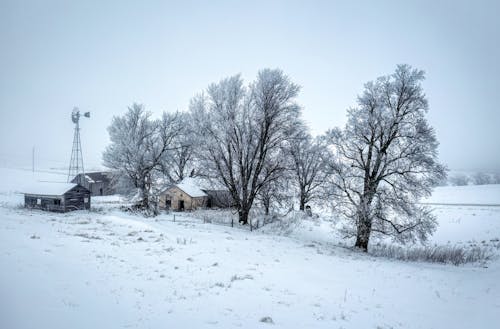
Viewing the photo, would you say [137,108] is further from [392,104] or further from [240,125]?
[392,104]

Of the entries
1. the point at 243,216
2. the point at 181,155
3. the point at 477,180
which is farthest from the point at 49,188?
the point at 477,180

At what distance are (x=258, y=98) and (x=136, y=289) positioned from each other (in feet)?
60.4

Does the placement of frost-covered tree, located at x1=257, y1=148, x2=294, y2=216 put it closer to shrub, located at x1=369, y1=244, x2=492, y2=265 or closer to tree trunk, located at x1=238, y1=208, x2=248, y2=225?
tree trunk, located at x1=238, y1=208, x2=248, y2=225

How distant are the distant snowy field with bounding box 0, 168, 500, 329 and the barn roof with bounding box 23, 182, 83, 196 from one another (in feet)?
53.4

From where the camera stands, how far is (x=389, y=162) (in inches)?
662

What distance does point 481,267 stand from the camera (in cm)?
1530

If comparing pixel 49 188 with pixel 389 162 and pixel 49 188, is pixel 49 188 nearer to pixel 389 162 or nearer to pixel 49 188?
pixel 49 188

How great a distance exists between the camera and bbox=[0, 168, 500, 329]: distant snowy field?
6.47 metres

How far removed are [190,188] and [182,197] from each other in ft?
5.40

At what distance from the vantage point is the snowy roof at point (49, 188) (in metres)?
29.4

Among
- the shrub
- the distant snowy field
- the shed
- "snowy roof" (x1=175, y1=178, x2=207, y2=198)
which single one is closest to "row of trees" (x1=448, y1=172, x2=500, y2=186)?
"snowy roof" (x1=175, y1=178, x2=207, y2=198)

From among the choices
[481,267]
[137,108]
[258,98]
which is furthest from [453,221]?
[137,108]

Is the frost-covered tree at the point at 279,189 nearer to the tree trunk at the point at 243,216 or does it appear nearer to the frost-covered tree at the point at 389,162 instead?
the tree trunk at the point at 243,216

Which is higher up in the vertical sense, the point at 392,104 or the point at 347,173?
the point at 392,104
